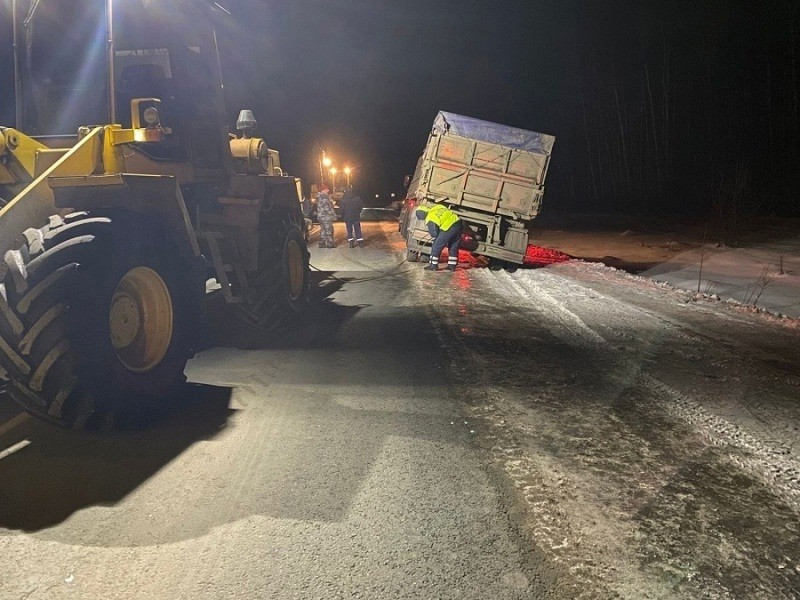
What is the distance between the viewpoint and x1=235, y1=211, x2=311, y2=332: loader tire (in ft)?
23.5

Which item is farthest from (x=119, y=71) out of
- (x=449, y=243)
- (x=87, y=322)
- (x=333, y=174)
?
(x=333, y=174)

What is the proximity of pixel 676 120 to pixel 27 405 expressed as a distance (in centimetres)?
6515

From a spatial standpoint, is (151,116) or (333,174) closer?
(151,116)

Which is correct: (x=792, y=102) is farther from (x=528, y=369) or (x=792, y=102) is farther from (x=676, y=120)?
(x=528, y=369)

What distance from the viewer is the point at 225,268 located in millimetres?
6531

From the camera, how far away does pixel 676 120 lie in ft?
193

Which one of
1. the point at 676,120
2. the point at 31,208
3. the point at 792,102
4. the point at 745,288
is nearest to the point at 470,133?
the point at 745,288

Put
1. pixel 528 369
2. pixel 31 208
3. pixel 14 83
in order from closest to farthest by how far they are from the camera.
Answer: pixel 31 208 → pixel 14 83 → pixel 528 369

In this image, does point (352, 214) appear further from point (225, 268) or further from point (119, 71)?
point (119, 71)

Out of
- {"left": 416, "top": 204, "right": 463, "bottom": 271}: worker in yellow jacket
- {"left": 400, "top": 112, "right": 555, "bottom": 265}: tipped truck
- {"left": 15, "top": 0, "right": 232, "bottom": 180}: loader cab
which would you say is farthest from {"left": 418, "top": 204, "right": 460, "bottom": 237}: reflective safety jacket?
{"left": 15, "top": 0, "right": 232, "bottom": 180}: loader cab

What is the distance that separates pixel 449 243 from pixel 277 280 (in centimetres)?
636

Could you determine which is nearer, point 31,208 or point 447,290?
point 31,208

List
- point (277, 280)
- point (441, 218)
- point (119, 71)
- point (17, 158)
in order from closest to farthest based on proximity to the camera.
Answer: point (17, 158) → point (119, 71) → point (277, 280) → point (441, 218)

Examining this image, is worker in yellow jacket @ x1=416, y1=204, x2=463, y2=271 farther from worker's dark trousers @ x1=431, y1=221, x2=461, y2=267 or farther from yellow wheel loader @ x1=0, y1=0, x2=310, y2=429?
yellow wheel loader @ x1=0, y1=0, x2=310, y2=429
